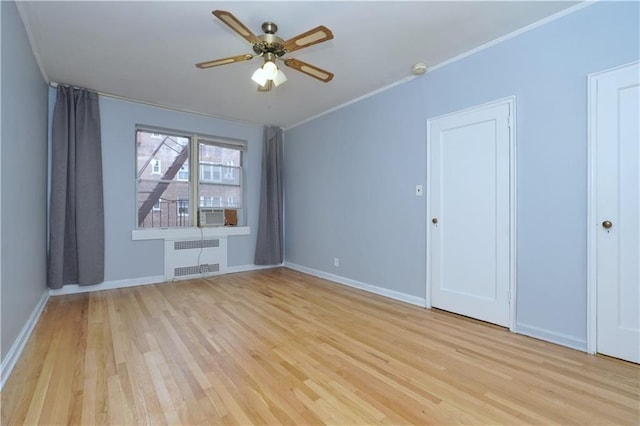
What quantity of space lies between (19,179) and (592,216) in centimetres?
428

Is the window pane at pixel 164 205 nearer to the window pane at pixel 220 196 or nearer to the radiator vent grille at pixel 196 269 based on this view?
the window pane at pixel 220 196

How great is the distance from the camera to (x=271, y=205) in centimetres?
523

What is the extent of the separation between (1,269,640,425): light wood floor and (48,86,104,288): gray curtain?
0.69m

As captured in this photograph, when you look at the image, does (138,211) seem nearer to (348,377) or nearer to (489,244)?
(348,377)

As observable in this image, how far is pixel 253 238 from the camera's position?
5.18 metres

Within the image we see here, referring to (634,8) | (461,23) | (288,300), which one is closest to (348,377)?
(288,300)

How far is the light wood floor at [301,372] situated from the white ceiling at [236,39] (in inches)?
101

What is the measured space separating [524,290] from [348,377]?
1.69 metres

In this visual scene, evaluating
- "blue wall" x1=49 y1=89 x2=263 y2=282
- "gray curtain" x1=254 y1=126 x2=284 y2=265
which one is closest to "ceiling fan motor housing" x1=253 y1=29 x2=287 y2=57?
"blue wall" x1=49 y1=89 x2=263 y2=282

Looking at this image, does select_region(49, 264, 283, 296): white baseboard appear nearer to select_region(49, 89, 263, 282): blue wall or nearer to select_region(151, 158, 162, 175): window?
select_region(49, 89, 263, 282): blue wall

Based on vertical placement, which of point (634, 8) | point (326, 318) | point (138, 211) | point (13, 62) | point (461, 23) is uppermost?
point (461, 23)

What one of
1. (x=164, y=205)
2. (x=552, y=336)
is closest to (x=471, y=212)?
(x=552, y=336)

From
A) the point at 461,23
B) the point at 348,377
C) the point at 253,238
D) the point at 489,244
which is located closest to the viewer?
the point at 348,377

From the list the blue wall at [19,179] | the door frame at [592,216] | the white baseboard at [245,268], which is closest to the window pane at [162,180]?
the white baseboard at [245,268]
